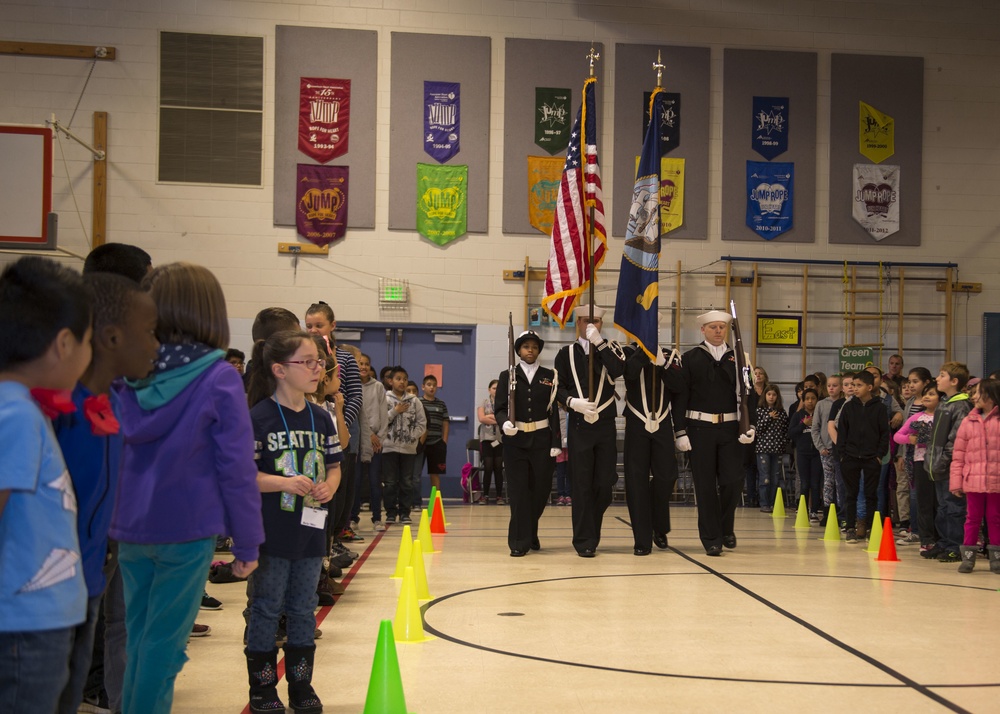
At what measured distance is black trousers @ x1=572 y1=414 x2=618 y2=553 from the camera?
8.38 metres

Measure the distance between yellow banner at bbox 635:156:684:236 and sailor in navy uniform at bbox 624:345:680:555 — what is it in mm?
7099

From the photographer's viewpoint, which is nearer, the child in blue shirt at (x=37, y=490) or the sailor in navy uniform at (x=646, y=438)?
the child in blue shirt at (x=37, y=490)

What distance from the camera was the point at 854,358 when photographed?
13953 millimetres

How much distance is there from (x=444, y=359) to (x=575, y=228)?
6569 millimetres

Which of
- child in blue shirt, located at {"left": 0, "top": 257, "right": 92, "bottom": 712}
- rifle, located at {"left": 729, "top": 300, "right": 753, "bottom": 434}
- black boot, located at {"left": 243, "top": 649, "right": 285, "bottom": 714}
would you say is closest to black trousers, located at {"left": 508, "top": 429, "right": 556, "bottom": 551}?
rifle, located at {"left": 729, "top": 300, "right": 753, "bottom": 434}

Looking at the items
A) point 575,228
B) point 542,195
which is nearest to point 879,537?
point 575,228

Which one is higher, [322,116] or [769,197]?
[322,116]

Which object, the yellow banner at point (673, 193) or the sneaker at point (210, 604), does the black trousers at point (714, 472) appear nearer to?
the sneaker at point (210, 604)

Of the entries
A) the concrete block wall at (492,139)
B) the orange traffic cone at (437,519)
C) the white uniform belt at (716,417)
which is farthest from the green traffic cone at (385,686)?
the concrete block wall at (492,139)

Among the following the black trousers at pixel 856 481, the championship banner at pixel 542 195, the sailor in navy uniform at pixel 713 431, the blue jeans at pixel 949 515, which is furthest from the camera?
the championship banner at pixel 542 195

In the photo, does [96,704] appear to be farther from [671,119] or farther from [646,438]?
[671,119]

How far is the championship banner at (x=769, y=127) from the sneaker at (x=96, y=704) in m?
13.8

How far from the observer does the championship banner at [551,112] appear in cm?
1530

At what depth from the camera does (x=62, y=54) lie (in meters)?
14.5
